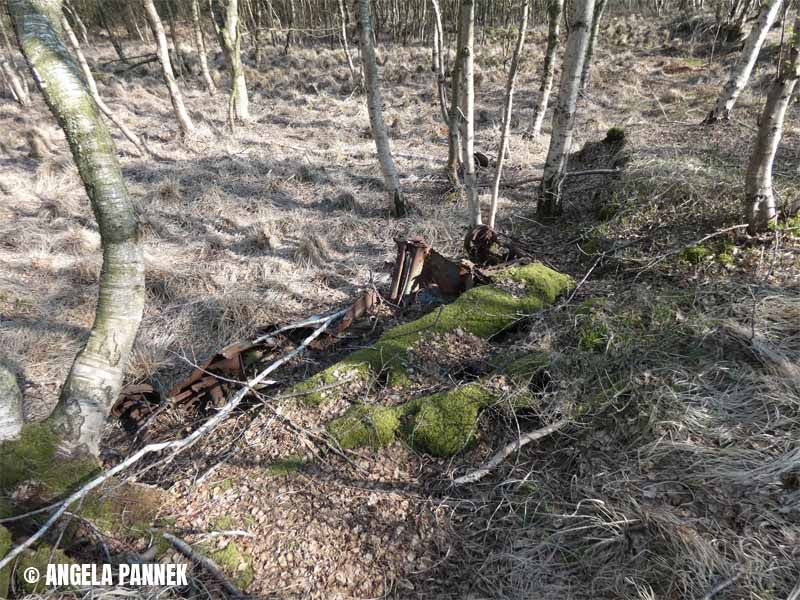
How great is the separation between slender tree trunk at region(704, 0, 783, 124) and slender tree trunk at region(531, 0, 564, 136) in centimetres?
321

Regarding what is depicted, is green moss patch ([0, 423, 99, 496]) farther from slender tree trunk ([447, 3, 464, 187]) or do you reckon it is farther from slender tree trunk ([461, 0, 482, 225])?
slender tree trunk ([447, 3, 464, 187])

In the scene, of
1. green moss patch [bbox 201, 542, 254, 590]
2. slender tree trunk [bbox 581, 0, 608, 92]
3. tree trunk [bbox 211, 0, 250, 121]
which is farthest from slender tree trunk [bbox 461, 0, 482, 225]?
tree trunk [bbox 211, 0, 250, 121]

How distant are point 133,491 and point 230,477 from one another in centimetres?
50

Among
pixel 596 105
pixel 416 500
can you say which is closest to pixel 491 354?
pixel 416 500

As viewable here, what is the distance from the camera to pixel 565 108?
4.79m

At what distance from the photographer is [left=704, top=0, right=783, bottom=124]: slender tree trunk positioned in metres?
5.86

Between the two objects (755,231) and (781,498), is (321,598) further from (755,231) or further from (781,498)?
(755,231)

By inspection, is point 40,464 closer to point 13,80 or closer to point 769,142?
point 769,142

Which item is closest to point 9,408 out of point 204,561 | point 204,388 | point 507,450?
point 204,388

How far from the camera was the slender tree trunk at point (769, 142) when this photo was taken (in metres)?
2.94

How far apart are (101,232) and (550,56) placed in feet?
30.2

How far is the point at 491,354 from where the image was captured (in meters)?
3.04

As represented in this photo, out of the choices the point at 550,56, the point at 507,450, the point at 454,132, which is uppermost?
the point at 550,56

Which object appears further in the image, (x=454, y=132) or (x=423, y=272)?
(x=454, y=132)
